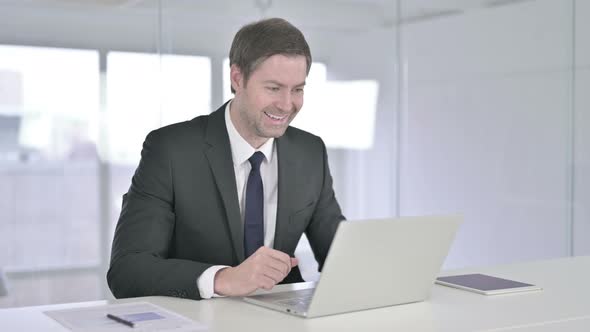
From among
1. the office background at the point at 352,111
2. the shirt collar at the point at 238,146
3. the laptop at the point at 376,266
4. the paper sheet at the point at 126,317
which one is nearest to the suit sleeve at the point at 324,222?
the shirt collar at the point at 238,146

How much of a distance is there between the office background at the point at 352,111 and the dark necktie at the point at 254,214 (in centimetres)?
176

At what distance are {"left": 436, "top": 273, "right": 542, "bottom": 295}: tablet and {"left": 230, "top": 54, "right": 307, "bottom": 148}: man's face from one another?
727mm

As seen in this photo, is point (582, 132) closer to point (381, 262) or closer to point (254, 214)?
point (254, 214)

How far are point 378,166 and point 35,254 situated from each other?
7.01 ft

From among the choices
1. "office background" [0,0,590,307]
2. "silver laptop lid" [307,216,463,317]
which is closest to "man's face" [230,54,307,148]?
"silver laptop lid" [307,216,463,317]

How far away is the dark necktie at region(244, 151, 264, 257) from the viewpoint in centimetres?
289

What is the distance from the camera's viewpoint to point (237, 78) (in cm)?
289

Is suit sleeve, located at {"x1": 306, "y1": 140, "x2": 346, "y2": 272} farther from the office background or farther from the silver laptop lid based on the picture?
the office background

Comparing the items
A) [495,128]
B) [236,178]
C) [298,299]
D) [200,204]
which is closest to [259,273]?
[298,299]

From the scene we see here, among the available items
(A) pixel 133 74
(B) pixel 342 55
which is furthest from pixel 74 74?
(B) pixel 342 55

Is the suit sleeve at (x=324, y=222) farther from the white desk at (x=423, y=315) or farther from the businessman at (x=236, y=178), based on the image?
the white desk at (x=423, y=315)

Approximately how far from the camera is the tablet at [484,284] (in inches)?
95.8

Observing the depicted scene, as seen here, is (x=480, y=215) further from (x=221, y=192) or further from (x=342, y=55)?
(x=221, y=192)

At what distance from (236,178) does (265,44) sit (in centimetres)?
48
